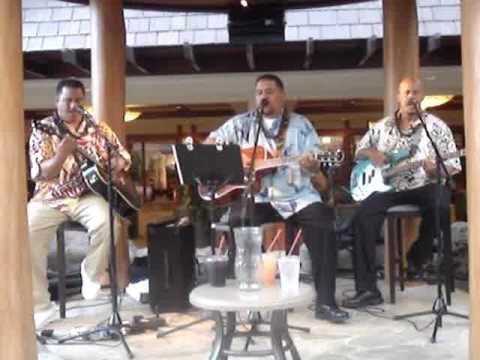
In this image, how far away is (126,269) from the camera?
489 cm

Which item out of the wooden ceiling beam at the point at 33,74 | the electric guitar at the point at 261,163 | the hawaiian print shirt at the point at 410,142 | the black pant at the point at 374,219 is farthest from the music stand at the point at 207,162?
the wooden ceiling beam at the point at 33,74

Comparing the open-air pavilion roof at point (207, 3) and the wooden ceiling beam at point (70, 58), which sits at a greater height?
the open-air pavilion roof at point (207, 3)

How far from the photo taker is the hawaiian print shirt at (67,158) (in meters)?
3.69

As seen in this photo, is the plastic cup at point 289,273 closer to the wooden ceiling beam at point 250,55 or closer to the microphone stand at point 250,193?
the microphone stand at point 250,193

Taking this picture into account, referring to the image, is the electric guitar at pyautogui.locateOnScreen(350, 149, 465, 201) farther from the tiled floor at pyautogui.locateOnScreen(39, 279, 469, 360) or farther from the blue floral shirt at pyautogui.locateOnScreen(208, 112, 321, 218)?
the tiled floor at pyautogui.locateOnScreen(39, 279, 469, 360)

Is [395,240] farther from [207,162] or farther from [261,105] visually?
[207,162]

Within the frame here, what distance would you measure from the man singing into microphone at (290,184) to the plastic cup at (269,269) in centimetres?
114

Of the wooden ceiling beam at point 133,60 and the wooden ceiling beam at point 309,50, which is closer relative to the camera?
the wooden ceiling beam at point 309,50

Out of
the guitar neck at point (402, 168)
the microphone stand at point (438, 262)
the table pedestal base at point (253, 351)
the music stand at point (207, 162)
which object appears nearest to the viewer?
the table pedestal base at point (253, 351)

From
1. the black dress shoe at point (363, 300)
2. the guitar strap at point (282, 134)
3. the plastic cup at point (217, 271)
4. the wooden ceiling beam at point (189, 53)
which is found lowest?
the black dress shoe at point (363, 300)

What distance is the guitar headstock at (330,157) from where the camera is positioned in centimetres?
369

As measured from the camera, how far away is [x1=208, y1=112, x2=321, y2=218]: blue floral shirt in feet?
12.9

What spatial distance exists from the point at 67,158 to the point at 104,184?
295 millimetres

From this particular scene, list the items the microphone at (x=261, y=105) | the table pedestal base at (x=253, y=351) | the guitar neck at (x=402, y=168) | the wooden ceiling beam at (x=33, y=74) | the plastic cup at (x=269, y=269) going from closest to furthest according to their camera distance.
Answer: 1. the table pedestal base at (x=253, y=351)
2. the plastic cup at (x=269, y=269)
3. the microphone at (x=261, y=105)
4. the guitar neck at (x=402, y=168)
5. the wooden ceiling beam at (x=33, y=74)
